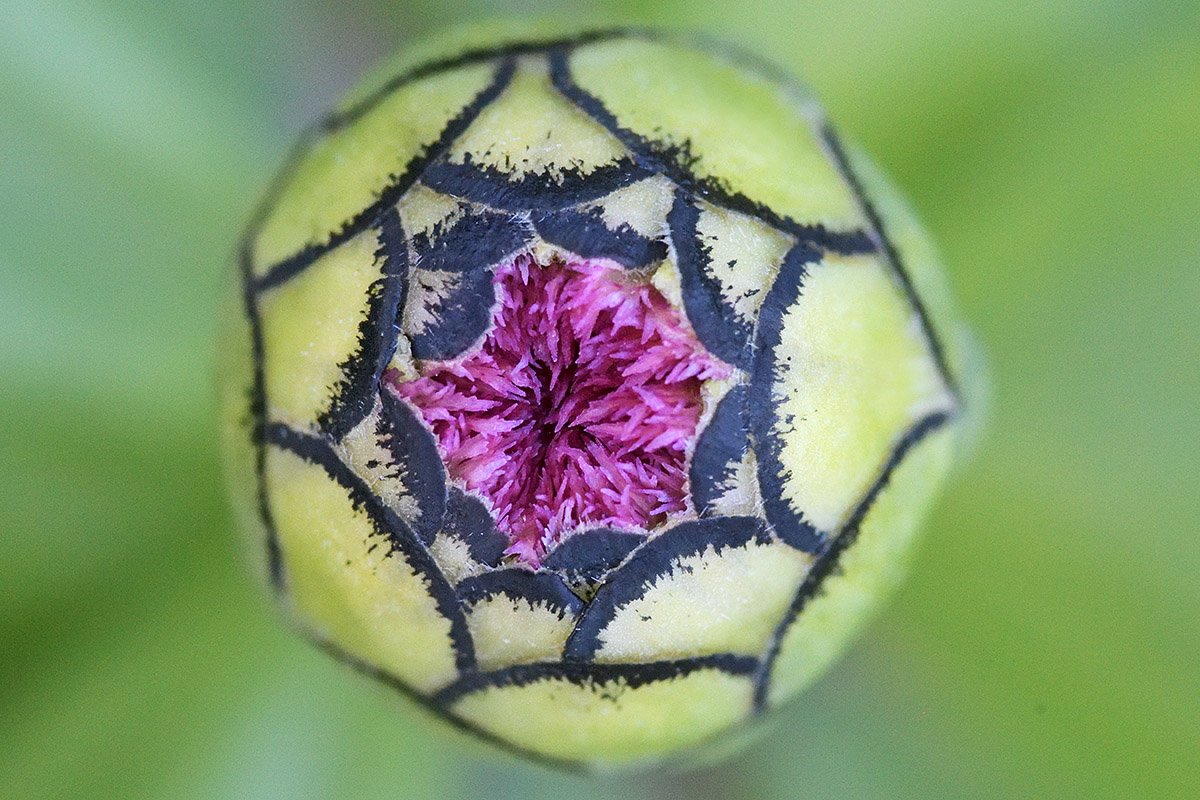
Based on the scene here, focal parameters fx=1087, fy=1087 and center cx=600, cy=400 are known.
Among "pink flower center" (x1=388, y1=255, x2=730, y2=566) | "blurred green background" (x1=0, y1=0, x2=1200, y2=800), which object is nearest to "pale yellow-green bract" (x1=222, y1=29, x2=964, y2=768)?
"pink flower center" (x1=388, y1=255, x2=730, y2=566)

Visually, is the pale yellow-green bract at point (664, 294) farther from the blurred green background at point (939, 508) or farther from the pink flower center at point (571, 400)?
the blurred green background at point (939, 508)

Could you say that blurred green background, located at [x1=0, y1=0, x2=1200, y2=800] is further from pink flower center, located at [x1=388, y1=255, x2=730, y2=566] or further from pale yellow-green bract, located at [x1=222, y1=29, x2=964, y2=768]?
pink flower center, located at [x1=388, y1=255, x2=730, y2=566]

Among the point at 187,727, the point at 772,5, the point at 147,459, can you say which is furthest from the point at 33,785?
the point at 772,5

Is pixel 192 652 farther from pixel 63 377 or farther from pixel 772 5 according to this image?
pixel 772 5

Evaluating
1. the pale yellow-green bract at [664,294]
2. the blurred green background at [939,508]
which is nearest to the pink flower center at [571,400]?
the pale yellow-green bract at [664,294]

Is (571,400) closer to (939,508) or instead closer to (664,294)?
Result: (664,294)

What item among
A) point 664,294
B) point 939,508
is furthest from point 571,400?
point 939,508
